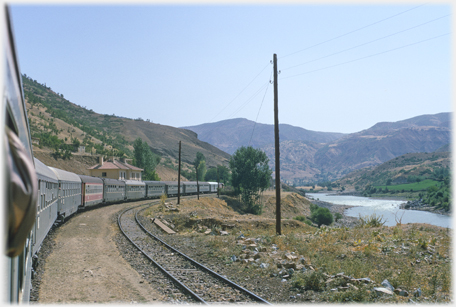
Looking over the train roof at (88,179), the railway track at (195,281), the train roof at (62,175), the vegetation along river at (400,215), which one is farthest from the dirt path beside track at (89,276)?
the vegetation along river at (400,215)

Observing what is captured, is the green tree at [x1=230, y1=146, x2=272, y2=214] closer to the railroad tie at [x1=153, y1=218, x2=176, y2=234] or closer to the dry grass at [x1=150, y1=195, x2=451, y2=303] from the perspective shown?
the railroad tie at [x1=153, y1=218, x2=176, y2=234]

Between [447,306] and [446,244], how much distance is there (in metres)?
8.09

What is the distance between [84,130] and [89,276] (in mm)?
108572

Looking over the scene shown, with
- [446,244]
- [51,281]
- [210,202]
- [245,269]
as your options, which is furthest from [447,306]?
[210,202]

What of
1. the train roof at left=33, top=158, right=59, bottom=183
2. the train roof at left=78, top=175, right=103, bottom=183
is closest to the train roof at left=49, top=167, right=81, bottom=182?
the train roof at left=78, top=175, right=103, bottom=183

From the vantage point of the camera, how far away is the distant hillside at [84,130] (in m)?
87.4

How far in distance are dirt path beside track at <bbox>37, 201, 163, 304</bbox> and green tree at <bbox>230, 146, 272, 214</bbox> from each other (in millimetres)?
53733

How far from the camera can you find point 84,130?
110062mm

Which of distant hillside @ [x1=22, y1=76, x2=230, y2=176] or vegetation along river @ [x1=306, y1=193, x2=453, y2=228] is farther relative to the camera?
distant hillside @ [x1=22, y1=76, x2=230, y2=176]

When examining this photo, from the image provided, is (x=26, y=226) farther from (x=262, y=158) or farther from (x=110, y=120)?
(x=110, y=120)

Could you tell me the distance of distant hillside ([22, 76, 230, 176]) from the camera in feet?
287

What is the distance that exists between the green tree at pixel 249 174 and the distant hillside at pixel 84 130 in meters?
38.7

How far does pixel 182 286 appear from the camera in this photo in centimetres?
942

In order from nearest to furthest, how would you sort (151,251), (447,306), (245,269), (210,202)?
(447,306), (245,269), (151,251), (210,202)
